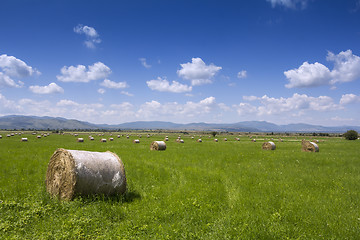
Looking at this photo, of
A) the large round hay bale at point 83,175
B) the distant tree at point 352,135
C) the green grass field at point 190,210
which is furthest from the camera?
the distant tree at point 352,135

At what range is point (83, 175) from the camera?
29.6 ft

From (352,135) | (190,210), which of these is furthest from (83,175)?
(352,135)

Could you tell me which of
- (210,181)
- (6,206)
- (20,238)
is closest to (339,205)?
(210,181)

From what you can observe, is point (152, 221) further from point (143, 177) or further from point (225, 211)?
point (143, 177)

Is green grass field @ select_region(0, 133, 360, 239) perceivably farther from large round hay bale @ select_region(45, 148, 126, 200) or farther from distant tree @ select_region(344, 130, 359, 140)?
distant tree @ select_region(344, 130, 359, 140)

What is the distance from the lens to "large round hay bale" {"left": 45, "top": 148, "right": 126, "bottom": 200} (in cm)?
898

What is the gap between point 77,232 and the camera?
251 inches

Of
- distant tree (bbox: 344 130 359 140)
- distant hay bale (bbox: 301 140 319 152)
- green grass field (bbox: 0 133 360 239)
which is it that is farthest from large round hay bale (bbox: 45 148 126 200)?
distant tree (bbox: 344 130 359 140)

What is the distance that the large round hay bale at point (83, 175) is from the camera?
29.5 ft

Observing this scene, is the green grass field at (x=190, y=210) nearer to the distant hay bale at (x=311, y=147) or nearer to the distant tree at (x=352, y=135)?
the distant hay bale at (x=311, y=147)

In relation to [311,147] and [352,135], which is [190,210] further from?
[352,135]

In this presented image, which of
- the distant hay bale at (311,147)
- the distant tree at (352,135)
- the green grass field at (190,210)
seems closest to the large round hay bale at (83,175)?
the green grass field at (190,210)

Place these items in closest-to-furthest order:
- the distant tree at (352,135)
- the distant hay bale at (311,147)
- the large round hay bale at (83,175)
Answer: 1. the large round hay bale at (83,175)
2. the distant hay bale at (311,147)
3. the distant tree at (352,135)

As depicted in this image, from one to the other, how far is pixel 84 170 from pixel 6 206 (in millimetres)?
2911
